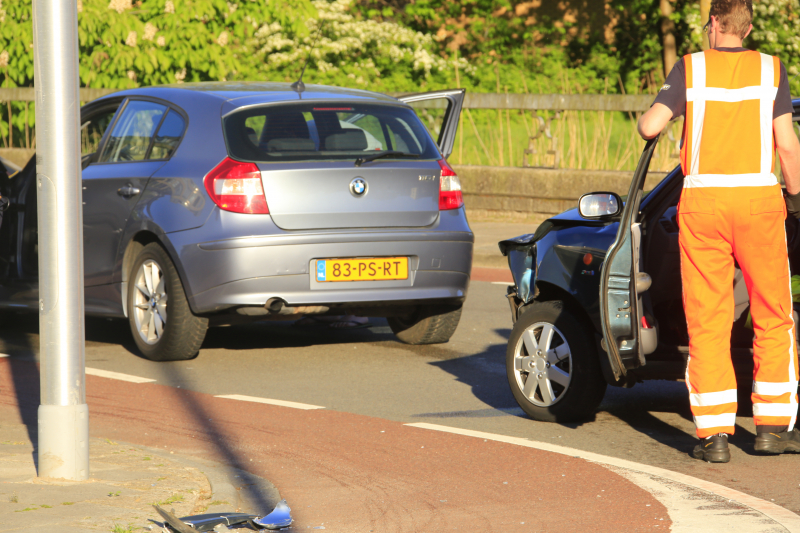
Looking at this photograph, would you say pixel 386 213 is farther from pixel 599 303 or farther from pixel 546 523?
pixel 546 523

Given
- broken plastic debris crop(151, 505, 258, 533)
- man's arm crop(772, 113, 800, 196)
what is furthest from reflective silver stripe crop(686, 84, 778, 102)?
broken plastic debris crop(151, 505, 258, 533)

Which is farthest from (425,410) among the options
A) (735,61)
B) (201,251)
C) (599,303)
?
(735,61)

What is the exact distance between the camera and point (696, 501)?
→ 4.86 metres

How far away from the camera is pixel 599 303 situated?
6.03m

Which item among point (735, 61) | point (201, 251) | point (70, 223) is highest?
point (735, 61)

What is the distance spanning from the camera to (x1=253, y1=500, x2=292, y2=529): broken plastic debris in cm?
450

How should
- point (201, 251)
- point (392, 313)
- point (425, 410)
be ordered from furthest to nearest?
point (392, 313) → point (201, 251) → point (425, 410)

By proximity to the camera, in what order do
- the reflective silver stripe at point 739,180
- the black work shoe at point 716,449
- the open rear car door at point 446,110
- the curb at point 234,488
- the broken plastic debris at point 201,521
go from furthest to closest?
the open rear car door at point 446,110
the black work shoe at point 716,449
the reflective silver stripe at point 739,180
the curb at point 234,488
the broken plastic debris at point 201,521

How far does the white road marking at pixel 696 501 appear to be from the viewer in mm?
4535

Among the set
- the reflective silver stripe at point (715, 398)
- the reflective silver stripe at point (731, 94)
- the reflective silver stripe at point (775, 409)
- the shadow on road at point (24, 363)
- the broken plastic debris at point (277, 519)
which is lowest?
the shadow on road at point (24, 363)

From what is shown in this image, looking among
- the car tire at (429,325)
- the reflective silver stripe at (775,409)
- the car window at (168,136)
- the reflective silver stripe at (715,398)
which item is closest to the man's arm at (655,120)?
the reflective silver stripe at (715,398)

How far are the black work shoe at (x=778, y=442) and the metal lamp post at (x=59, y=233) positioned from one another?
2869 mm

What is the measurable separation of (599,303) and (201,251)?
270 centimetres

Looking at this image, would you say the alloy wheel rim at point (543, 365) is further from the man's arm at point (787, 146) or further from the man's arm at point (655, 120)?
the man's arm at point (787, 146)
